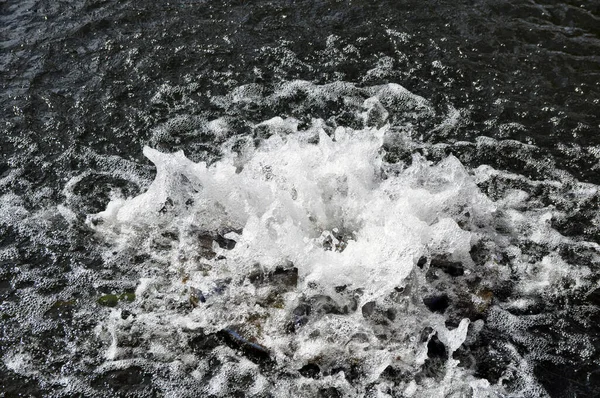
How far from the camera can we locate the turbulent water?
4207 millimetres

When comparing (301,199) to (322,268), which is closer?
(322,268)

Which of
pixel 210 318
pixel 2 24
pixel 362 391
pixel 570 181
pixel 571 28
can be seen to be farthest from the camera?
pixel 2 24

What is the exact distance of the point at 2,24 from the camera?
7391 millimetres

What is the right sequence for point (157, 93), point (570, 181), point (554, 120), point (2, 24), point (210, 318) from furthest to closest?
1. point (2, 24)
2. point (157, 93)
3. point (554, 120)
4. point (570, 181)
5. point (210, 318)

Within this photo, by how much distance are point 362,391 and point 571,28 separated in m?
4.89

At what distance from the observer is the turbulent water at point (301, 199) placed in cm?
421

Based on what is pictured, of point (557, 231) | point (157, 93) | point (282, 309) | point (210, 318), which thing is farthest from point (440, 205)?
point (157, 93)

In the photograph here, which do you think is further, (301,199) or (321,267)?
(301,199)

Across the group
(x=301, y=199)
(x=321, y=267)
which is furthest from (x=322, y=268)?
(x=301, y=199)

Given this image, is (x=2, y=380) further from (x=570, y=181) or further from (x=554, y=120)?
(x=554, y=120)

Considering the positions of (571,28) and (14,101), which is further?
(571,28)

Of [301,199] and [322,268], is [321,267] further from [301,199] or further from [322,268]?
[301,199]

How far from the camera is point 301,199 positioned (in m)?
5.11

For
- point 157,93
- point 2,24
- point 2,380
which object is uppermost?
point 2,24
